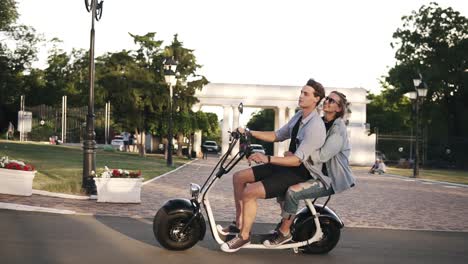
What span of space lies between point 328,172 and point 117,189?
5789mm

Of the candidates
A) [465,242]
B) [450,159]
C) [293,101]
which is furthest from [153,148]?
[465,242]

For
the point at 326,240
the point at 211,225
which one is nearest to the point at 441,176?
the point at 326,240

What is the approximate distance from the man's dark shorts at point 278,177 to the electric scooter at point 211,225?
0.29 metres

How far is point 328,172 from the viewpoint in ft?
22.7

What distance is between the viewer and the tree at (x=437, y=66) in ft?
177

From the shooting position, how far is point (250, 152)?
21.0ft

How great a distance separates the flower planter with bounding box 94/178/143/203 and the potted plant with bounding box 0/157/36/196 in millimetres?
1219

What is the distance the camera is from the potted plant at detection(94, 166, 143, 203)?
1168 centimetres

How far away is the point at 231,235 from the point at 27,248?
2.10 m

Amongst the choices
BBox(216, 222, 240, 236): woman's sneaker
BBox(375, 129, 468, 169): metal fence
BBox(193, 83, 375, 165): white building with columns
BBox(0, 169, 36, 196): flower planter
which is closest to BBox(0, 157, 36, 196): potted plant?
BBox(0, 169, 36, 196): flower planter

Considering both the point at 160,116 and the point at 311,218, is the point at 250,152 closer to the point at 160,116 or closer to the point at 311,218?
the point at 311,218

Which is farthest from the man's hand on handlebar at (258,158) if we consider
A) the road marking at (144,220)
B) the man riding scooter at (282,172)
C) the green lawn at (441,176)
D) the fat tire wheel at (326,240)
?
the green lawn at (441,176)

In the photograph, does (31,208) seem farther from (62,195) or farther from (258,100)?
(258,100)

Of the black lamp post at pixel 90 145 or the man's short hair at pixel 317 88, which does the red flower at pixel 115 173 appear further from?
the man's short hair at pixel 317 88
